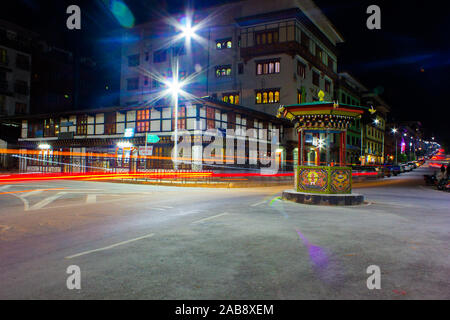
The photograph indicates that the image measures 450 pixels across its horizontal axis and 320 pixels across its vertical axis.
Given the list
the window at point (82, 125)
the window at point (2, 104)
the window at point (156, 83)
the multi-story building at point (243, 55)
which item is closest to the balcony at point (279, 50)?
the multi-story building at point (243, 55)

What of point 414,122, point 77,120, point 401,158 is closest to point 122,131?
point 77,120

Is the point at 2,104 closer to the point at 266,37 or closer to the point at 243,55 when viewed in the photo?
the point at 243,55

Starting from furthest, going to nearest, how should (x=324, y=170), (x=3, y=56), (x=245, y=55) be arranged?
(x=3, y=56) → (x=245, y=55) → (x=324, y=170)

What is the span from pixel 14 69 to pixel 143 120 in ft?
91.4

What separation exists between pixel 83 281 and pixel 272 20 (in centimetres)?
4194

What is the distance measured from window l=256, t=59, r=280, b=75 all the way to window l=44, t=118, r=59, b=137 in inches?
1046

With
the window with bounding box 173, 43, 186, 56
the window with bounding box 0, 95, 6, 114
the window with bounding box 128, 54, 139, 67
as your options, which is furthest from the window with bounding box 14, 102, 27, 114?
the window with bounding box 173, 43, 186, 56

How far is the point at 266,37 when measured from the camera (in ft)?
134

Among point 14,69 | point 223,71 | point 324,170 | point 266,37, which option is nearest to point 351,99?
point 266,37

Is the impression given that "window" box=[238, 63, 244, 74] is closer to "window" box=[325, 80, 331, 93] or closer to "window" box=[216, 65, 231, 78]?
"window" box=[216, 65, 231, 78]

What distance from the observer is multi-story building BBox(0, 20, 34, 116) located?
4447 cm

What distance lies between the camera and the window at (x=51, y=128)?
38.8 m
